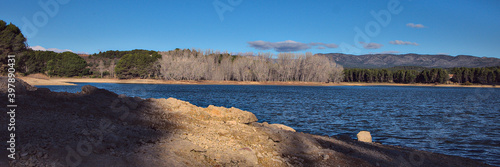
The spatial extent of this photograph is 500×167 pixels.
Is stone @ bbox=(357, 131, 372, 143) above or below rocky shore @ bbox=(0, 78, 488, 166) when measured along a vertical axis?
below

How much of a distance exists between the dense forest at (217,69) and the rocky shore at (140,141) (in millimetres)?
99121

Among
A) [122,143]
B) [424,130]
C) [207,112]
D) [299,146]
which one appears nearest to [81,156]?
[122,143]

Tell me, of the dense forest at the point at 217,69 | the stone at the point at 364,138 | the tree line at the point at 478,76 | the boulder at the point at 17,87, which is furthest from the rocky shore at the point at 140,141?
the tree line at the point at 478,76

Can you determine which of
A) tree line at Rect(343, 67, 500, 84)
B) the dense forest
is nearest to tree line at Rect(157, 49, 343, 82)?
the dense forest

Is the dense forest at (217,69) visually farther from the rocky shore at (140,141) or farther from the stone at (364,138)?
the stone at (364,138)

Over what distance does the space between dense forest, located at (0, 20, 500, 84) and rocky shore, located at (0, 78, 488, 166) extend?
9912cm

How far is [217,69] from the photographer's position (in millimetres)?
127188

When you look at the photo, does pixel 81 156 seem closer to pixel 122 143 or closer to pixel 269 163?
pixel 122 143

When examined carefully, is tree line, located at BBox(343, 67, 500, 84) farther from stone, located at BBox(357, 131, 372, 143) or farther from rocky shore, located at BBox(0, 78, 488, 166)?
rocky shore, located at BBox(0, 78, 488, 166)

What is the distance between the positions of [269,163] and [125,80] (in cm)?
11088

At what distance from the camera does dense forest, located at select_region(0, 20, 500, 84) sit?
106812 millimetres

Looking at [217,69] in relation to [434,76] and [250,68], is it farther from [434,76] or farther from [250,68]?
[434,76]

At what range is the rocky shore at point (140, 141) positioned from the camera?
589cm

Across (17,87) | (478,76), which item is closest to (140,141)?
(17,87)
